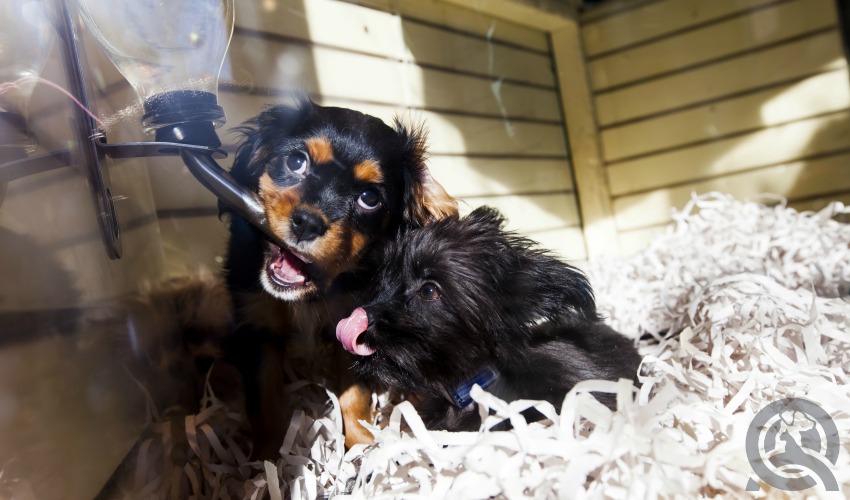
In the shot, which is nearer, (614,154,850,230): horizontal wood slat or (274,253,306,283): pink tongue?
(274,253,306,283): pink tongue

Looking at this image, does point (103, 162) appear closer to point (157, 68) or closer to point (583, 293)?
point (157, 68)

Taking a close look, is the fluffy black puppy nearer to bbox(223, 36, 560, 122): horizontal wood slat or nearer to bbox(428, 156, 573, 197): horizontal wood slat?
bbox(428, 156, 573, 197): horizontal wood slat

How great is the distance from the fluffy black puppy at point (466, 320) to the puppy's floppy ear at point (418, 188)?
4 centimetres

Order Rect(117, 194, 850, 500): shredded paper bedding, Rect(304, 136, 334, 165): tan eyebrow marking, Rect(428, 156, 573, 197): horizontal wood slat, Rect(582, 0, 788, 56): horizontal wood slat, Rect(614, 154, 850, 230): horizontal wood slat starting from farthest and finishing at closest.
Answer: Rect(582, 0, 788, 56): horizontal wood slat
Rect(614, 154, 850, 230): horizontal wood slat
Rect(428, 156, 573, 197): horizontal wood slat
Rect(304, 136, 334, 165): tan eyebrow marking
Rect(117, 194, 850, 500): shredded paper bedding

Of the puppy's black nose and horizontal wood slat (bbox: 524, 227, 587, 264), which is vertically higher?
the puppy's black nose

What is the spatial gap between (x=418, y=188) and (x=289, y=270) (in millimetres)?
303

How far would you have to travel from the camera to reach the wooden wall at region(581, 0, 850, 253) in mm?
2301

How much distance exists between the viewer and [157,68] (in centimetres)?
105

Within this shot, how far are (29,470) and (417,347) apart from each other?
594 mm

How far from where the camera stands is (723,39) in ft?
8.02
